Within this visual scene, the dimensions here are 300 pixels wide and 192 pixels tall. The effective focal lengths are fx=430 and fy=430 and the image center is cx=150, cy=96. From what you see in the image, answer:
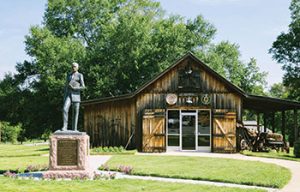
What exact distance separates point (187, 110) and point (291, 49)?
2091 cm

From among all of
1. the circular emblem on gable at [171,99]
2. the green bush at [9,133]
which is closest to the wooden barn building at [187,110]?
the circular emblem on gable at [171,99]

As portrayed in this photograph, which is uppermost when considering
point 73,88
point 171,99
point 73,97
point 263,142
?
point 171,99

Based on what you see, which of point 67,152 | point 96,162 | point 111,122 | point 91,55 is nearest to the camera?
point 67,152

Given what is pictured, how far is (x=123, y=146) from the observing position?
24.7 metres

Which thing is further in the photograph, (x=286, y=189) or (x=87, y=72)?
(x=87, y=72)

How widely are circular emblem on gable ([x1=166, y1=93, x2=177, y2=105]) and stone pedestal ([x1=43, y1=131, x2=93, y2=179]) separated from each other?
1144 centimetres

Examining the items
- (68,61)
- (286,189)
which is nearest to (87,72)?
(68,61)

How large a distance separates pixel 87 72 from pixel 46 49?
3.76 m

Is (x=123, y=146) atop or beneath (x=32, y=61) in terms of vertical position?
beneath

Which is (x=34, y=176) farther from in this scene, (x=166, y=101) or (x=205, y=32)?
(x=205, y=32)

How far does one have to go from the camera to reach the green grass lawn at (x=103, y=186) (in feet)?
33.7

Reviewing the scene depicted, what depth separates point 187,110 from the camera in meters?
23.9

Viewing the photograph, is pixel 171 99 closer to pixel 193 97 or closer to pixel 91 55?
pixel 193 97

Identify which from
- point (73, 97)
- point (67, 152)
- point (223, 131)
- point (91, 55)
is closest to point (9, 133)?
point (91, 55)
